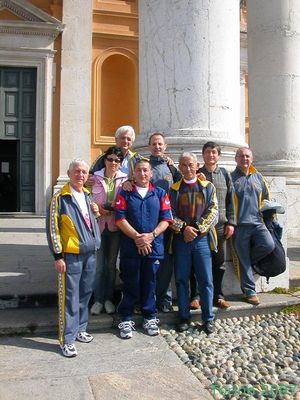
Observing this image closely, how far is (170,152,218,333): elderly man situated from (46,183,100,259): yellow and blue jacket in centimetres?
88

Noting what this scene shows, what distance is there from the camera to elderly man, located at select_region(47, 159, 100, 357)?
141 inches

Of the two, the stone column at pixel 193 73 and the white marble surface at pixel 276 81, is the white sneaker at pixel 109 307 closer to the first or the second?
the stone column at pixel 193 73

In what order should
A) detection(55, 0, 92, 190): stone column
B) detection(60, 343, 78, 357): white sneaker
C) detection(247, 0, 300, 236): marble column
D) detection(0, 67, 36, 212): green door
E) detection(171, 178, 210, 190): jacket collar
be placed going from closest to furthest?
detection(60, 343, 78, 357): white sneaker, detection(171, 178, 210, 190): jacket collar, detection(247, 0, 300, 236): marble column, detection(0, 67, 36, 212): green door, detection(55, 0, 92, 190): stone column

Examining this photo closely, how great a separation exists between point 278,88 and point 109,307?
786cm

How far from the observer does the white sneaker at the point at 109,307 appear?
4.25 meters

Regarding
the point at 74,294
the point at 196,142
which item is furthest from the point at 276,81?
the point at 74,294

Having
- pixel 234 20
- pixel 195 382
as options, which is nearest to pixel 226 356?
pixel 195 382

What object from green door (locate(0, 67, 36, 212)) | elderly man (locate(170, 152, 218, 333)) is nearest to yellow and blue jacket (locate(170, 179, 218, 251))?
elderly man (locate(170, 152, 218, 333))

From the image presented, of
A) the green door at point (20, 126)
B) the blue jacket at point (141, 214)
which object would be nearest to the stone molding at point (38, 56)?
the green door at point (20, 126)

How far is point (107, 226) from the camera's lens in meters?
4.22

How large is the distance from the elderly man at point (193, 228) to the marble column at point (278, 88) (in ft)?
20.9

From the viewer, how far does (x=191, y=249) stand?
414 cm

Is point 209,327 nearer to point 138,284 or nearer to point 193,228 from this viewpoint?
point 138,284

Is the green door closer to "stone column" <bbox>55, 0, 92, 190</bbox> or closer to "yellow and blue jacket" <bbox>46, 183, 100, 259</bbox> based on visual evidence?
"stone column" <bbox>55, 0, 92, 190</bbox>
